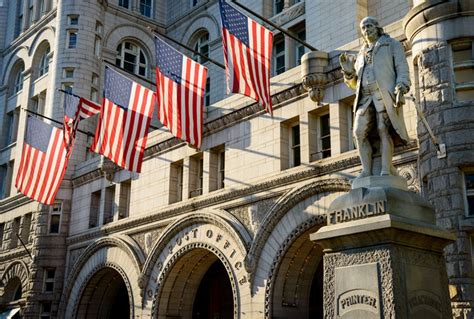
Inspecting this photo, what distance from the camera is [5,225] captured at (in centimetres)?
3956

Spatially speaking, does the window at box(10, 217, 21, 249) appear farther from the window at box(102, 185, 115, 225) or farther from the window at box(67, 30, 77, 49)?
the window at box(67, 30, 77, 49)

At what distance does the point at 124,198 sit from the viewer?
31219 mm

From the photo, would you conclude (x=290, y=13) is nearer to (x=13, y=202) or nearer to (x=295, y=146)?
(x=295, y=146)

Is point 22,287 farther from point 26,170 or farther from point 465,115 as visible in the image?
point 465,115

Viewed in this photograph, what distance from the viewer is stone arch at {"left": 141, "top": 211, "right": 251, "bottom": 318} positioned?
23.3m

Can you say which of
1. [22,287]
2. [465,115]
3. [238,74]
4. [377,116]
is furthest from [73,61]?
[377,116]

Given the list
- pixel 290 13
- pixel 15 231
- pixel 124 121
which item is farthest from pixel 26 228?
pixel 290 13

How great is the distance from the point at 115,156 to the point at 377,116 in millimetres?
16558

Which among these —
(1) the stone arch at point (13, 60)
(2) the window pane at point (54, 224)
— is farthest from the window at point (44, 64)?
(2) the window pane at point (54, 224)

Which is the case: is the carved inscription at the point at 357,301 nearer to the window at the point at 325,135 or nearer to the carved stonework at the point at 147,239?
the window at the point at 325,135

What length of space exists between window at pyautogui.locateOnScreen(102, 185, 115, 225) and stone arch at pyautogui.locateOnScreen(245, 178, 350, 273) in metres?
11.2

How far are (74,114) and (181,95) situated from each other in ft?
24.0

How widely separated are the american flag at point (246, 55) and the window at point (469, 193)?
22.3 ft

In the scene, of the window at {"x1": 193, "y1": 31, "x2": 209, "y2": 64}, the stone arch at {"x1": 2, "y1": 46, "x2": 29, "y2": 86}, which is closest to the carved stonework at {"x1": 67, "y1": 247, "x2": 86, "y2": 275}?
the window at {"x1": 193, "y1": 31, "x2": 209, "y2": 64}
